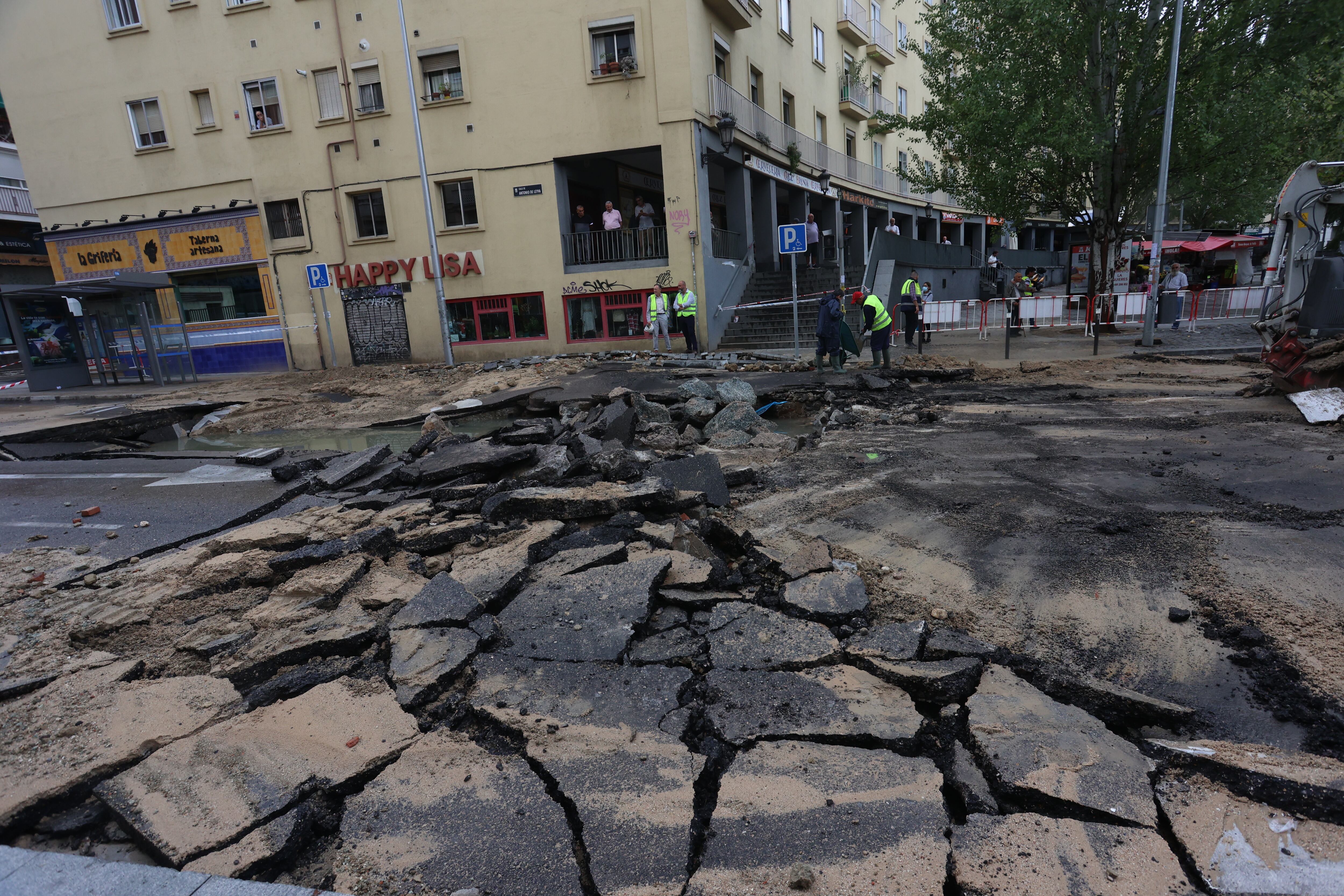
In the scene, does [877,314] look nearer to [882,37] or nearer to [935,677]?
[935,677]

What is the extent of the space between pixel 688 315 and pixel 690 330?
1.62ft

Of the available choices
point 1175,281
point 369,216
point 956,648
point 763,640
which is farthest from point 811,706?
point 1175,281

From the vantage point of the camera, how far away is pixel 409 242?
1988 cm

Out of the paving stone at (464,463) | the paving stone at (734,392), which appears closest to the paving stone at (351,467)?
the paving stone at (464,463)

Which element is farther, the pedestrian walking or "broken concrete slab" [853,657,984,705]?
the pedestrian walking

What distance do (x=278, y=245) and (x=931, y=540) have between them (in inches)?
890

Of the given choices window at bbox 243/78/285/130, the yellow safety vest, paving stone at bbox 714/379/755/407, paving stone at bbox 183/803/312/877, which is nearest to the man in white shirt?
the yellow safety vest

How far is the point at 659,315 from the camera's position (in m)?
17.6

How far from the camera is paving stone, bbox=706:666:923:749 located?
265 cm

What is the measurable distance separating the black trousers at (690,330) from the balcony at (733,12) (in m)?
8.76

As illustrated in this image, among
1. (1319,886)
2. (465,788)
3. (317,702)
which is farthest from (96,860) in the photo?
(1319,886)

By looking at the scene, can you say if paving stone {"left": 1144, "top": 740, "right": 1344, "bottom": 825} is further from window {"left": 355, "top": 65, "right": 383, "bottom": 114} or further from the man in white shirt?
the man in white shirt

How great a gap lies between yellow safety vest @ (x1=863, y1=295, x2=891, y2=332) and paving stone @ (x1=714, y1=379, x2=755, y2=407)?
12.9ft

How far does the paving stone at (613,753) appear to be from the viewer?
2100 mm
